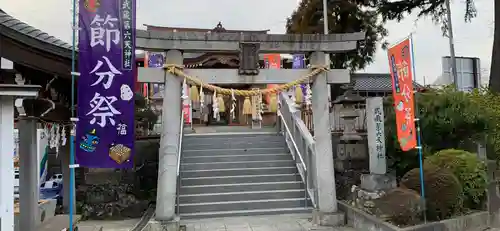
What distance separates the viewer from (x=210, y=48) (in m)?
8.05

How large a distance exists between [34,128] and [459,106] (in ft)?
30.4

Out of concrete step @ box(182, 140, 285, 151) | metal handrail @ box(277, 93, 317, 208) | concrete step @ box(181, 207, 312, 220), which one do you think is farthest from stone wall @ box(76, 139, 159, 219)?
metal handrail @ box(277, 93, 317, 208)

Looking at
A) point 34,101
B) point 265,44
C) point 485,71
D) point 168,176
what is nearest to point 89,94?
point 34,101

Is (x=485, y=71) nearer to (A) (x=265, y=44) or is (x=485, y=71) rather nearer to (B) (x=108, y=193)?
(A) (x=265, y=44)

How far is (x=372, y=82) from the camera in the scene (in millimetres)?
29328

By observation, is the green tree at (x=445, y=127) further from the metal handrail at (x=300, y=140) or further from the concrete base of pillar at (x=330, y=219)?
the concrete base of pillar at (x=330, y=219)

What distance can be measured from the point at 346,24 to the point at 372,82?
37.5ft

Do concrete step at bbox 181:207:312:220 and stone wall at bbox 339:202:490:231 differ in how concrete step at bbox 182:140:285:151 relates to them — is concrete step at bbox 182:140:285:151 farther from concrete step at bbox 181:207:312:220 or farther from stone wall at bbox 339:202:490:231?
stone wall at bbox 339:202:490:231

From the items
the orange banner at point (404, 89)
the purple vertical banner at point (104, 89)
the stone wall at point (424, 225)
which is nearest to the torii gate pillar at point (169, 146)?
the purple vertical banner at point (104, 89)

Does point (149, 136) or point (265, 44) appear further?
point (149, 136)

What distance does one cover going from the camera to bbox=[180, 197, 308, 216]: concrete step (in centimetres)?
911

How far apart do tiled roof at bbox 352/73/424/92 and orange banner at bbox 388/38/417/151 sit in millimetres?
19806

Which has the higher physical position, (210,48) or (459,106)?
(210,48)

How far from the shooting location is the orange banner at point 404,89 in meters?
7.23
